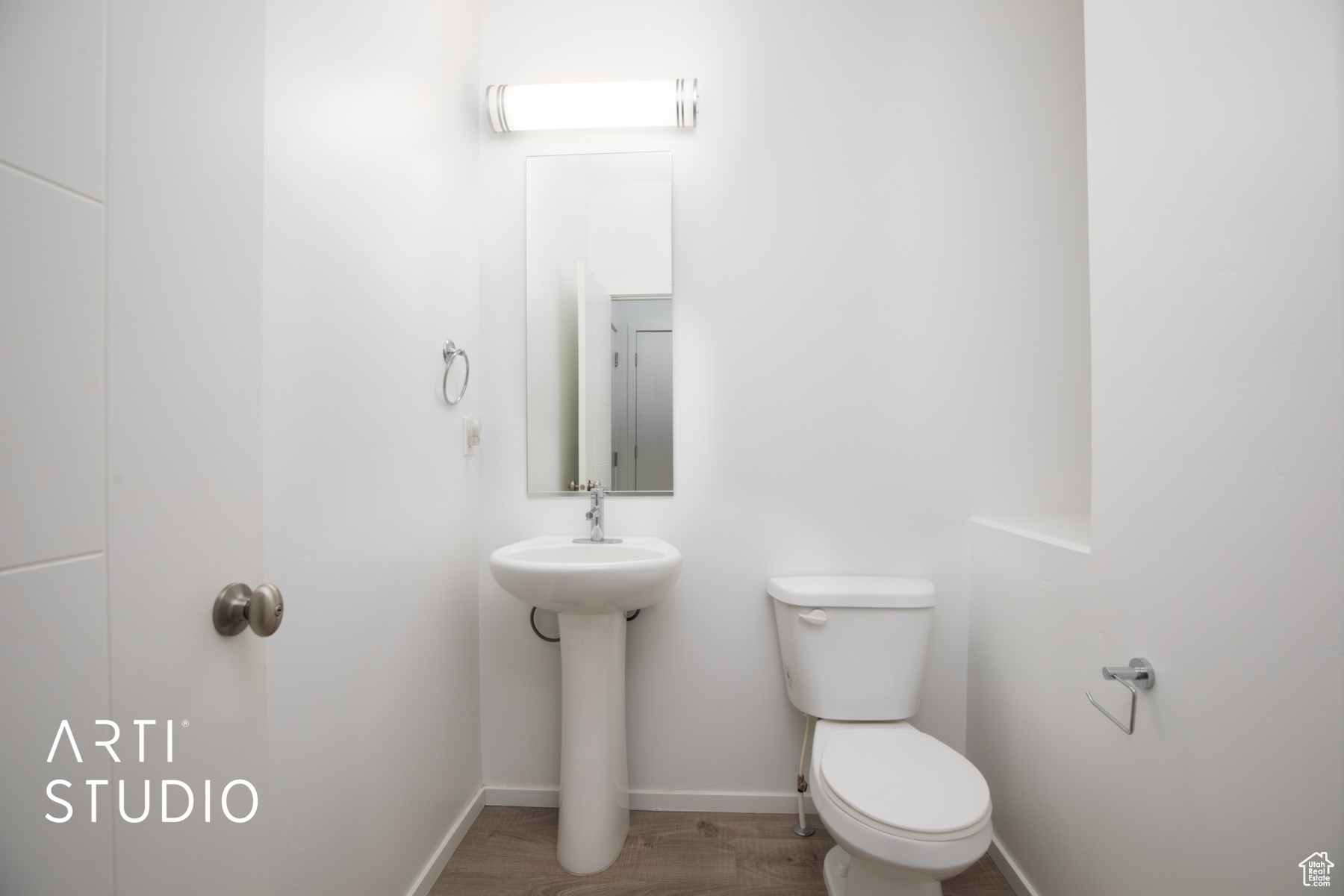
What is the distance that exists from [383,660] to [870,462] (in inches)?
51.4

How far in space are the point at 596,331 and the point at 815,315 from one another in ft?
2.08

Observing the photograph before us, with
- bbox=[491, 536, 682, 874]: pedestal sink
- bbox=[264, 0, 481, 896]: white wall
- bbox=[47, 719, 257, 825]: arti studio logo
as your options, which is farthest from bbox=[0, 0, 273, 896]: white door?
bbox=[491, 536, 682, 874]: pedestal sink

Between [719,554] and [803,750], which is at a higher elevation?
[719,554]

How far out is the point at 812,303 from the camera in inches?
66.0

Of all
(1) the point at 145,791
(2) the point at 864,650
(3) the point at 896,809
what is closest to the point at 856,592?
(2) the point at 864,650

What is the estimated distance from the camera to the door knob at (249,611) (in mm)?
568

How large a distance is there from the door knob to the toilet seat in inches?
41.5

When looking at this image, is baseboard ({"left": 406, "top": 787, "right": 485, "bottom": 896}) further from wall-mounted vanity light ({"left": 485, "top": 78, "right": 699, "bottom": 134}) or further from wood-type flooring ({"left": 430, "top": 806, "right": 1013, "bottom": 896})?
wall-mounted vanity light ({"left": 485, "top": 78, "right": 699, "bottom": 134})

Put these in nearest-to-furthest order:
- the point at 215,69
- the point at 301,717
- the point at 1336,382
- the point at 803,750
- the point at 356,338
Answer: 1. the point at 215,69
2. the point at 1336,382
3. the point at 301,717
4. the point at 356,338
5. the point at 803,750

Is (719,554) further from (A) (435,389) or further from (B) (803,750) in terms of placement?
(A) (435,389)

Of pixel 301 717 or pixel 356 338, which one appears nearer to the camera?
pixel 301 717

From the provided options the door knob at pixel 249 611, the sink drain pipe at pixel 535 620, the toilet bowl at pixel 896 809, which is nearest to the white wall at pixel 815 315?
the sink drain pipe at pixel 535 620

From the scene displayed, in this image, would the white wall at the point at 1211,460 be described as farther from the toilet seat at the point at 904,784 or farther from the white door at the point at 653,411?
the white door at the point at 653,411

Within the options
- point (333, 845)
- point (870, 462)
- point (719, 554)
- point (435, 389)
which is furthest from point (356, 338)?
point (870, 462)
